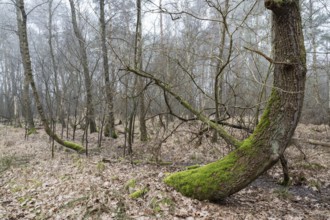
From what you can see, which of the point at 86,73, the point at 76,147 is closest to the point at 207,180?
the point at 76,147

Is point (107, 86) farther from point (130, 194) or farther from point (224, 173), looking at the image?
point (224, 173)

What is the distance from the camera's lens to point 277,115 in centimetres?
385

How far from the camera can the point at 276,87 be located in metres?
3.84

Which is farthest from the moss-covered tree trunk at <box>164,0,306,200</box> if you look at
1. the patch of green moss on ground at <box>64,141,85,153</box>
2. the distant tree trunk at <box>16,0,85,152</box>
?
the distant tree trunk at <box>16,0,85,152</box>

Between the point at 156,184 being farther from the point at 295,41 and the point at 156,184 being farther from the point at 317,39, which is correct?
the point at 317,39

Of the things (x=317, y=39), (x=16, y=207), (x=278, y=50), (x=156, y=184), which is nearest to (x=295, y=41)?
(x=278, y=50)

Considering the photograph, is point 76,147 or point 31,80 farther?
point 76,147

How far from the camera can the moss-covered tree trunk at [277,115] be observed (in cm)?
371

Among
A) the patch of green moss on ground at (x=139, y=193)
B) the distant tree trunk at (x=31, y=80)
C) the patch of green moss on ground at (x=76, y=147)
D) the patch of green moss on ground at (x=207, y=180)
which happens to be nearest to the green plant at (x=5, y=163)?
the distant tree trunk at (x=31, y=80)

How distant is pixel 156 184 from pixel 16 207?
2.39 metres

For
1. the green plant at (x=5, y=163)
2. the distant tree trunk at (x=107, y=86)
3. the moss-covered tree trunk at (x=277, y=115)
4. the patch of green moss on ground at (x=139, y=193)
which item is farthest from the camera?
the distant tree trunk at (x=107, y=86)

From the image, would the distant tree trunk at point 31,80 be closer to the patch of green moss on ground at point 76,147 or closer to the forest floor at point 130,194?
the patch of green moss on ground at point 76,147

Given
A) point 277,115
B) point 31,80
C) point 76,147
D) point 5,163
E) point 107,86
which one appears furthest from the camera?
point 107,86

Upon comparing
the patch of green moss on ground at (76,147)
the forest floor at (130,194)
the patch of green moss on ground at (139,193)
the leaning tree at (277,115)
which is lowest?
the forest floor at (130,194)
